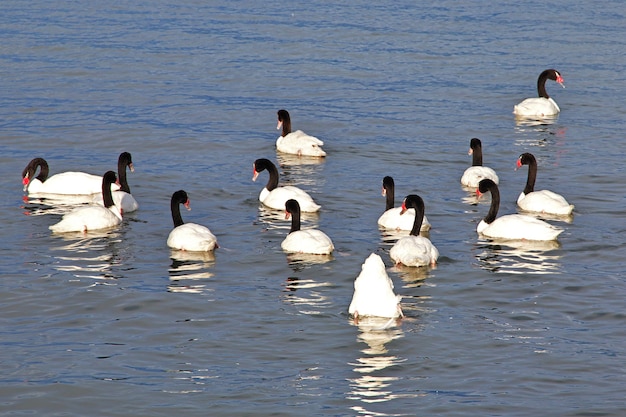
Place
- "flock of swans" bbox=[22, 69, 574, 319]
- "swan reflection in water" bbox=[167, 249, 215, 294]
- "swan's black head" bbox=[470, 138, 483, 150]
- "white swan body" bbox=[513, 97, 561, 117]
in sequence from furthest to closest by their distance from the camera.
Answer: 1. "white swan body" bbox=[513, 97, 561, 117]
2. "swan's black head" bbox=[470, 138, 483, 150]
3. "swan reflection in water" bbox=[167, 249, 215, 294]
4. "flock of swans" bbox=[22, 69, 574, 319]

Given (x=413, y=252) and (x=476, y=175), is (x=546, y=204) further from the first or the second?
(x=413, y=252)

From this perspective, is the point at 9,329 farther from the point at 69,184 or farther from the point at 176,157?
the point at 176,157

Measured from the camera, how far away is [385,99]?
1256 inches

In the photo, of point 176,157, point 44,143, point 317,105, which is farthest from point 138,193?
point 317,105

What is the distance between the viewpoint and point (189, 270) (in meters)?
17.4

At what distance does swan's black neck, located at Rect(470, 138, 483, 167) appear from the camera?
77.2 feet

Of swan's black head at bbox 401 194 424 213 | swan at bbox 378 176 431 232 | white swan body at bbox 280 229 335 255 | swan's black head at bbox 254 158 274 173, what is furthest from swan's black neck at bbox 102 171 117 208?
swan's black head at bbox 401 194 424 213

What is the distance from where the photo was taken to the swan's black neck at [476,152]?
23.5m

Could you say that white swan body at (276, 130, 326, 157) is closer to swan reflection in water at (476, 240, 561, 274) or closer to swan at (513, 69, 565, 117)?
swan at (513, 69, 565, 117)

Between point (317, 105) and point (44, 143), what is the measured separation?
810cm

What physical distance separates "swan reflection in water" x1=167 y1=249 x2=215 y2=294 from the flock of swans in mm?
130

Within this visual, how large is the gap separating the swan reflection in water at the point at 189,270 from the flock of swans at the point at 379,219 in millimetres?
130

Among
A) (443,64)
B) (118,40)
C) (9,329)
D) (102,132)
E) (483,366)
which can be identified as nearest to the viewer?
(483,366)

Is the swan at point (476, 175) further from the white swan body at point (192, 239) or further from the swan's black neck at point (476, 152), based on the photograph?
the white swan body at point (192, 239)
